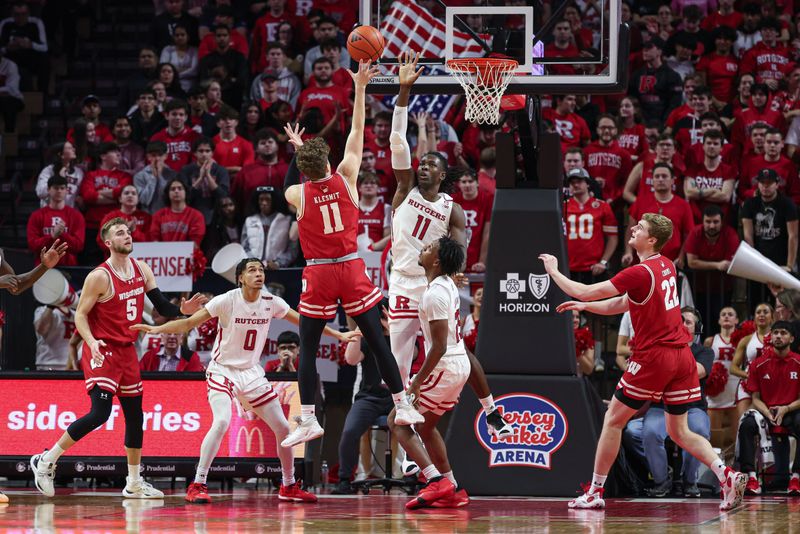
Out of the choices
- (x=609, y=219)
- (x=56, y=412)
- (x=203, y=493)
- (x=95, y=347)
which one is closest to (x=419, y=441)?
(x=203, y=493)

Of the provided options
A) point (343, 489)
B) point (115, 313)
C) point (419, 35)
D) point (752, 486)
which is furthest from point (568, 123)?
point (115, 313)

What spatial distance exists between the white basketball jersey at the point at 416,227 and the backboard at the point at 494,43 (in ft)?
3.65

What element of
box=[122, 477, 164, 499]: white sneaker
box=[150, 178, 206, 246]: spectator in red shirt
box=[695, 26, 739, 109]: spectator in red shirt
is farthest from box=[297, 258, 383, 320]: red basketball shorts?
box=[695, 26, 739, 109]: spectator in red shirt

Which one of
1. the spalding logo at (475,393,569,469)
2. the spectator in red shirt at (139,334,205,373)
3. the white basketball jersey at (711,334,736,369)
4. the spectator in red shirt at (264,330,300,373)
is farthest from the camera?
the spectator in red shirt at (139,334,205,373)

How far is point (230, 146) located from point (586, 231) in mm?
5059

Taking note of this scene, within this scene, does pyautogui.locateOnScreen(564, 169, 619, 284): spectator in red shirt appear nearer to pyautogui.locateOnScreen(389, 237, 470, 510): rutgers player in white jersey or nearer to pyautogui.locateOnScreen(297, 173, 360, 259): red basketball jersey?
pyautogui.locateOnScreen(389, 237, 470, 510): rutgers player in white jersey

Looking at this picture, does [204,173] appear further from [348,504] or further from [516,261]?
[348,504]

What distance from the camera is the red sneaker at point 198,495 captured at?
32.4 ft

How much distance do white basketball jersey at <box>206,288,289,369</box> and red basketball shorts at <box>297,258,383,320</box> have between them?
37.9 inches

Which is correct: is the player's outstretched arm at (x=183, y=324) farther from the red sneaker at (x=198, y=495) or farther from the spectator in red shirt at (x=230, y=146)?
the spectator in red shirt at (x=230, y=146)

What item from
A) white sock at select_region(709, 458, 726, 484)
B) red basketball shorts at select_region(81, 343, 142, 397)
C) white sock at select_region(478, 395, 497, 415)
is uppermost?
red basketball shorts at select_region(81, 343, 142, 397)

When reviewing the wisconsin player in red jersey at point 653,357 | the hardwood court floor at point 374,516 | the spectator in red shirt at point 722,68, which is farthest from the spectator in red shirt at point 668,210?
the wisconsin player in red jersey at point 653,357

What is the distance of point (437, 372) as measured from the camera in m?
9.43

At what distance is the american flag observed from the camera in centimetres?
1091
